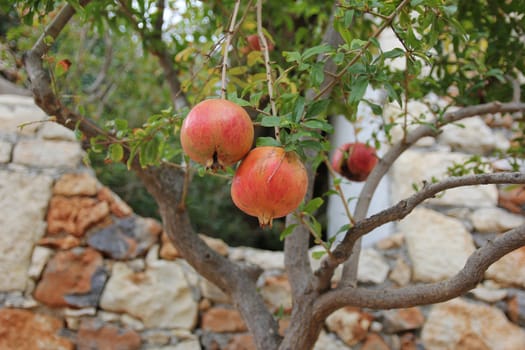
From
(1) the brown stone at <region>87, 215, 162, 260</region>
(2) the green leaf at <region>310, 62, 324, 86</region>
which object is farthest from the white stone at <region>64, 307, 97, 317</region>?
(2) the green leaf at <region>310, 62, 324, 86</region>

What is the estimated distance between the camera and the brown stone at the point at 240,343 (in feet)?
6.39

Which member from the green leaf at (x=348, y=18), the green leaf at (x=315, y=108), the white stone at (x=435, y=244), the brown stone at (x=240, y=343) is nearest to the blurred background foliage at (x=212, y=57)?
the green leaf at (x=348, y=18)

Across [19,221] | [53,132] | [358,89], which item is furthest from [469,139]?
[19,221]

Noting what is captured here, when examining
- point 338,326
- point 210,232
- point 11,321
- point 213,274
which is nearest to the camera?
point 213,274

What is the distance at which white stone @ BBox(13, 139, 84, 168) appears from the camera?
2.02 metres

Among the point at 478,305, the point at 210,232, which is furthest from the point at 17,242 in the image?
the point at 478,305

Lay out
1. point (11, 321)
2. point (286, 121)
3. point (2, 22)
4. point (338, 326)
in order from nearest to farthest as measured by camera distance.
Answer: point (286, 121)
point (11, 321)
point (338, 326)
point (2, 22)

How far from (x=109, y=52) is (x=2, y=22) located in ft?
3.35

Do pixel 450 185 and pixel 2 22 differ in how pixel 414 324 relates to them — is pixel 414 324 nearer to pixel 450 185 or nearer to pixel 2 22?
pixel 450 185

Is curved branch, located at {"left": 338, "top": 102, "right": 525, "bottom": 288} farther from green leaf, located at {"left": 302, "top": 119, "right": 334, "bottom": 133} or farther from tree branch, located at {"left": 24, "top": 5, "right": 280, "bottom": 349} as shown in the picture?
green leaf, located at {"left": 302, "top": 119, "right": 334, "bottom": 133}

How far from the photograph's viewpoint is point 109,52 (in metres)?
3.15

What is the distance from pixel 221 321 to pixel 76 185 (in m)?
0.84

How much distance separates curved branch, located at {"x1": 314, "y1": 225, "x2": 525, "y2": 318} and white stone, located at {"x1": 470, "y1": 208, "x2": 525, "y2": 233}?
1232 mm

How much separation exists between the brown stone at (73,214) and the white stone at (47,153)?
17cm
